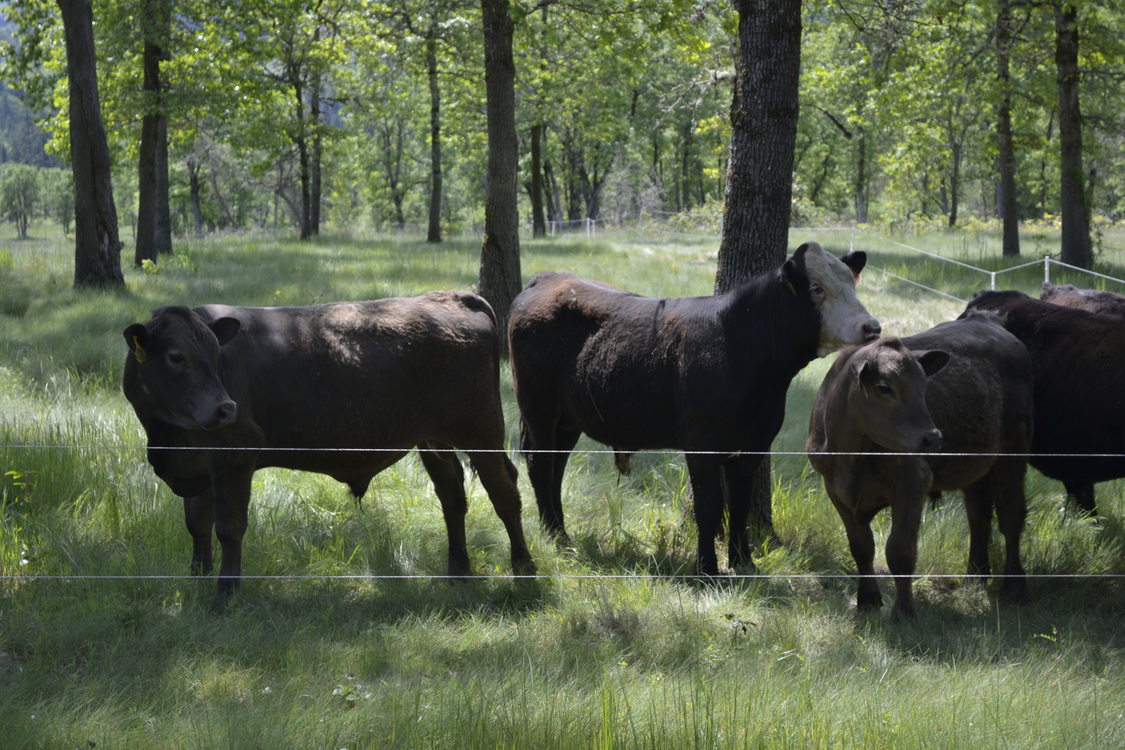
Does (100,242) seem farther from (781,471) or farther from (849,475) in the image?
(849,475)

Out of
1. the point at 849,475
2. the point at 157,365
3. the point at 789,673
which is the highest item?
the point at 157,365

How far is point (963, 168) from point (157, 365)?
74.6m

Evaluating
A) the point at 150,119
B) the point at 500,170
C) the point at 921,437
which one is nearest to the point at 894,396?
the point at 921,437

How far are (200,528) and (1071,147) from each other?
71.6ft

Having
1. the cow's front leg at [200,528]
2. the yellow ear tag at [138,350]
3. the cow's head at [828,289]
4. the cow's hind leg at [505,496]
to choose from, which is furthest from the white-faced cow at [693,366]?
the yellow ear tag at [138,350]

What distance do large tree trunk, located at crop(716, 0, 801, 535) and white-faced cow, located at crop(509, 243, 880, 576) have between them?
82cm

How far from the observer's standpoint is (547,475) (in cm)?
800

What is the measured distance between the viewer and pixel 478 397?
7.07 m

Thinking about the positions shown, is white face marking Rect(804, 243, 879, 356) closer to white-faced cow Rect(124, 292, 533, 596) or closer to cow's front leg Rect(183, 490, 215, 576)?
white-faced cow Rect(124, 292, 533, 596)

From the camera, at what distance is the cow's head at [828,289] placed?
6.84m

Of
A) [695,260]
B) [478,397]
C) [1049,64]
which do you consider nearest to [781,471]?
[478,397]

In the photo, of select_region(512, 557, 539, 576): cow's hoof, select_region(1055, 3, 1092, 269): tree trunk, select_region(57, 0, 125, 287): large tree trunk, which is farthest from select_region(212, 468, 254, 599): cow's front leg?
select_region(1055, 3, 1092, 269): tree trunk

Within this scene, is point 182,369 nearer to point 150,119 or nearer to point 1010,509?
point 1010,509

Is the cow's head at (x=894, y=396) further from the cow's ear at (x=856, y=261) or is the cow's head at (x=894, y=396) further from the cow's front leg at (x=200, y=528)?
the cow's front leg at (x=200, y=528)
